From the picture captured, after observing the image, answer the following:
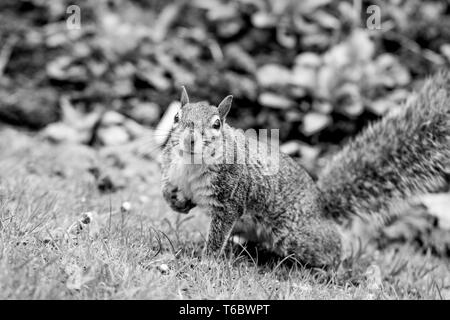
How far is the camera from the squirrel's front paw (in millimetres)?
3189

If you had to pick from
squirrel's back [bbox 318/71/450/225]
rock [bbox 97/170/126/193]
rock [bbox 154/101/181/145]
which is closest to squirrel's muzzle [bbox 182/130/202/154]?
squirrel's back [bbox 318/71/450/225]

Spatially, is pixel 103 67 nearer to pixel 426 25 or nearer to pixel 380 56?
pixel 380 56

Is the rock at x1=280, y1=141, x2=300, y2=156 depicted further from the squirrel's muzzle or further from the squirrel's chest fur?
the squirrel's muzzle

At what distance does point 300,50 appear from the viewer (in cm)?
630

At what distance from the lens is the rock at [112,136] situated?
5297 millimetres

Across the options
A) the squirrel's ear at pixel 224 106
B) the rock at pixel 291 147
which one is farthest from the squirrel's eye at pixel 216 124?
the rock at pixel 291 147

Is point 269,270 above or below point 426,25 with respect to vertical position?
below

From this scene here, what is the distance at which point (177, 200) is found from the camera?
127 inches

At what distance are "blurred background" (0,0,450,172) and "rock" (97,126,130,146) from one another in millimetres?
13

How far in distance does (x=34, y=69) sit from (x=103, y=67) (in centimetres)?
76

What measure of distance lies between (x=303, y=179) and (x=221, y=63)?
291 cm

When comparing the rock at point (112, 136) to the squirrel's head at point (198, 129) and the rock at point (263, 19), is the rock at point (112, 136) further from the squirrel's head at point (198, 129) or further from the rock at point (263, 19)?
the squirrel's head at point (198, 129)
